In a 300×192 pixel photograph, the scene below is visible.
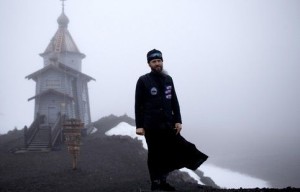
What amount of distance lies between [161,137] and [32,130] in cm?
2287

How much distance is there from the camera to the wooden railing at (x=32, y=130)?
24.6m

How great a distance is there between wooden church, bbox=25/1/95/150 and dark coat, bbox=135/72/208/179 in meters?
20.1

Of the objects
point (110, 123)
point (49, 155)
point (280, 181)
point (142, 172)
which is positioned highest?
point (110, 123)

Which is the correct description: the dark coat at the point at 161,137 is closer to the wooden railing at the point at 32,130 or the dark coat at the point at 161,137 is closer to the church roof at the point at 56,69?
the wooden railing at the point at 32,130

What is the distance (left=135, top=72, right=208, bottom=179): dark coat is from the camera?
6.26m

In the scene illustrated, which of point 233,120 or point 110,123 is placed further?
point 233,120

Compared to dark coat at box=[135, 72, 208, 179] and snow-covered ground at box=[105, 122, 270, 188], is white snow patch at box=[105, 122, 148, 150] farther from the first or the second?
dark coat at box=[135, 72, 208, 179]

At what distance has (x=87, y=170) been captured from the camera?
16203 millimetres

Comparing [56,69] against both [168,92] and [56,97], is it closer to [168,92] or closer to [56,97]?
[56,97]

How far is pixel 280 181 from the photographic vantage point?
124 ft

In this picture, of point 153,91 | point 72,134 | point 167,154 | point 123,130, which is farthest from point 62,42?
point 167,154

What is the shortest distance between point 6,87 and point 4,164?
168 meters

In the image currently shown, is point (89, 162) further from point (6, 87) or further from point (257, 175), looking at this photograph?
point (6, 87)

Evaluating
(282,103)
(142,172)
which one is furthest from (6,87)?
(142,172)
